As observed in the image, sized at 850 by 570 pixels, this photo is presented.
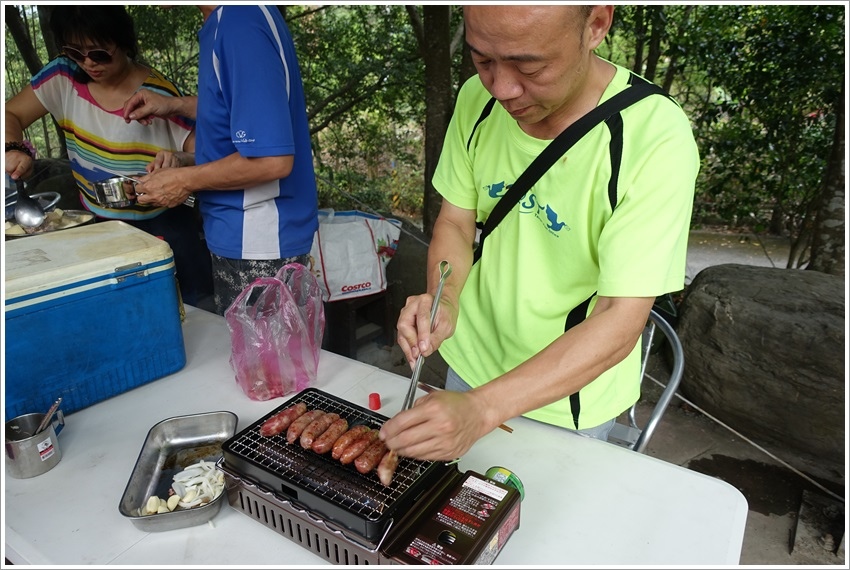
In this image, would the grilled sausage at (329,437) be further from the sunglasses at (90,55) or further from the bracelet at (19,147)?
the bracelet at (19,147)

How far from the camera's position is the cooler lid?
67.9 inches

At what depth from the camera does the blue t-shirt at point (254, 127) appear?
2.11 meters

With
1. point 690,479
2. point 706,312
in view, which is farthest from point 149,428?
point 706,312

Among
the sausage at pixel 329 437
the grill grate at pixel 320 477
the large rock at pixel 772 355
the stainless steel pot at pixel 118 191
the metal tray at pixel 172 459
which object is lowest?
the large rock at pixel 772 355

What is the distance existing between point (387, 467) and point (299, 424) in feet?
1.03

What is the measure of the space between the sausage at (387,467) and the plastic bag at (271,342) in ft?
2.26

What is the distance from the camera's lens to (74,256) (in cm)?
186

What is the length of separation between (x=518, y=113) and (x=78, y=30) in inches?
83.8

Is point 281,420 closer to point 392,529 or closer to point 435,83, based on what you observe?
point 392,529

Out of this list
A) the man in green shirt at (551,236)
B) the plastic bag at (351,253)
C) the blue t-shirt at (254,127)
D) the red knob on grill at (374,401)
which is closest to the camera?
the man in green shirt at (551,236)

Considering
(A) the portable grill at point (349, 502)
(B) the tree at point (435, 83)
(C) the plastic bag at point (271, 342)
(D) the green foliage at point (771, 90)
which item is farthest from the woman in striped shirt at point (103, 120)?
(D) the green foliage at point (771, 90)

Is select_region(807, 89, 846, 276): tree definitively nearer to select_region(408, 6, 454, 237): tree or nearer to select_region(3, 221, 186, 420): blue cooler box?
select_region(408, 6, 454, 237): tree

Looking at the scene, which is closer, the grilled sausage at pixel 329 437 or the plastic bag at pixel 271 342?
the grilled sausage at pixel 329 437

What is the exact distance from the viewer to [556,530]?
1399 millimetres
